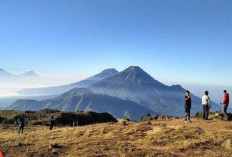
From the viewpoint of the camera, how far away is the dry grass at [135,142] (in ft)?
82.8

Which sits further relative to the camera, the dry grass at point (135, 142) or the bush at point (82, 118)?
the bush at point (82, 118)

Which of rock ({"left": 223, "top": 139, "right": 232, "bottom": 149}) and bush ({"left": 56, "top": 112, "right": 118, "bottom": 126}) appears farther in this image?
bush ({"left": 56, "top": 112, "right": 118, "bottom": 126})

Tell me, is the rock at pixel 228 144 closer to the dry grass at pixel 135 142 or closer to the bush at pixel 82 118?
the dry grass at pixel 135 142

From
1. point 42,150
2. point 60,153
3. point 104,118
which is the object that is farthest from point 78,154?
point 104,118

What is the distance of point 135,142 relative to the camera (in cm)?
2855

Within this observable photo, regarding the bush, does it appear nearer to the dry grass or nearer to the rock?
the dry grass

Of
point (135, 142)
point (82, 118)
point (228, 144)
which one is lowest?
point (82, 118)

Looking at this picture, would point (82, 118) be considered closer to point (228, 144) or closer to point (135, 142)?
point (135, 142)

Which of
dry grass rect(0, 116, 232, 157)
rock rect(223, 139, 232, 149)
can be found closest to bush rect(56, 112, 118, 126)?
dry grass rect(0, 116, 232, 157)

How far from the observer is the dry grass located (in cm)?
2525

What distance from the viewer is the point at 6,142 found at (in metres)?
30.9

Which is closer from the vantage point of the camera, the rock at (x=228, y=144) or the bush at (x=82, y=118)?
the rock at (x=228, y=144)

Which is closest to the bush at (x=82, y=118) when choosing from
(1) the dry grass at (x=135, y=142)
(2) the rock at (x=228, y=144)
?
(1) the dry grass at (x=135, y=142)

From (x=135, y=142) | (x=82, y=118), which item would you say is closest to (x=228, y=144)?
(x=135, y=142)
